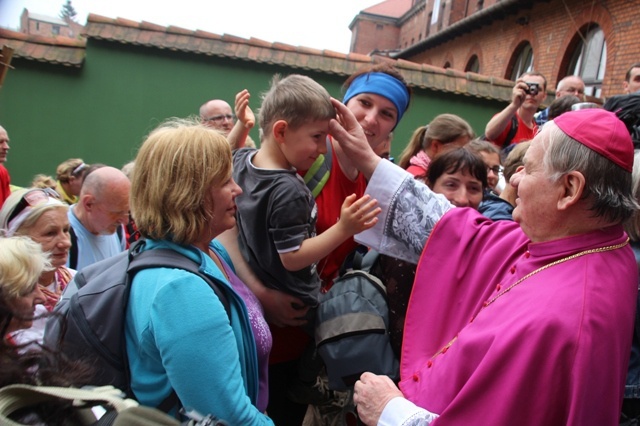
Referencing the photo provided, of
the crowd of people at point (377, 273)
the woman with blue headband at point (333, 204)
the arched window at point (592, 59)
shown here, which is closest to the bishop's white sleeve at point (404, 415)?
the crowd of people at point (377, 273)

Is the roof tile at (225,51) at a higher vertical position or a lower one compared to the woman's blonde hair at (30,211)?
higher

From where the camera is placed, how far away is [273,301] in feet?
6.70

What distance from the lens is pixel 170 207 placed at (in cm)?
152

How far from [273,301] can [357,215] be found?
1.67ft

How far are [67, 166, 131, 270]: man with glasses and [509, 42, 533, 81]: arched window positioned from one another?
13268 millimetres

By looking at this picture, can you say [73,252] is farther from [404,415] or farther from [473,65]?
[473,65]

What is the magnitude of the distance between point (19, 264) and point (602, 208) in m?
1.82

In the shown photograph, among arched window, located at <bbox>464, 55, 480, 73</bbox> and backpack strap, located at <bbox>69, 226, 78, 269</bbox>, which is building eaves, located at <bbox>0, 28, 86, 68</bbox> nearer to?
backpack strap, located at <bbox>69, 226, 78, 269</bbox>


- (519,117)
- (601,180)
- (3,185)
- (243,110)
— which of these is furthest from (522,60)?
(601,180)

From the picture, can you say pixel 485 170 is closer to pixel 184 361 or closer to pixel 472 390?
pixel 472 390

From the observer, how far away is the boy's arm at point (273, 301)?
204 cm

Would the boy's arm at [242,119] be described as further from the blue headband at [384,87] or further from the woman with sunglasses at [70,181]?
the woman with sunglasses at [70,181]

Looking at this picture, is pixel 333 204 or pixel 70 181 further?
pixel 70 181

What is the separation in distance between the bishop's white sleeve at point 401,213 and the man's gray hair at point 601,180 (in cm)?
60
